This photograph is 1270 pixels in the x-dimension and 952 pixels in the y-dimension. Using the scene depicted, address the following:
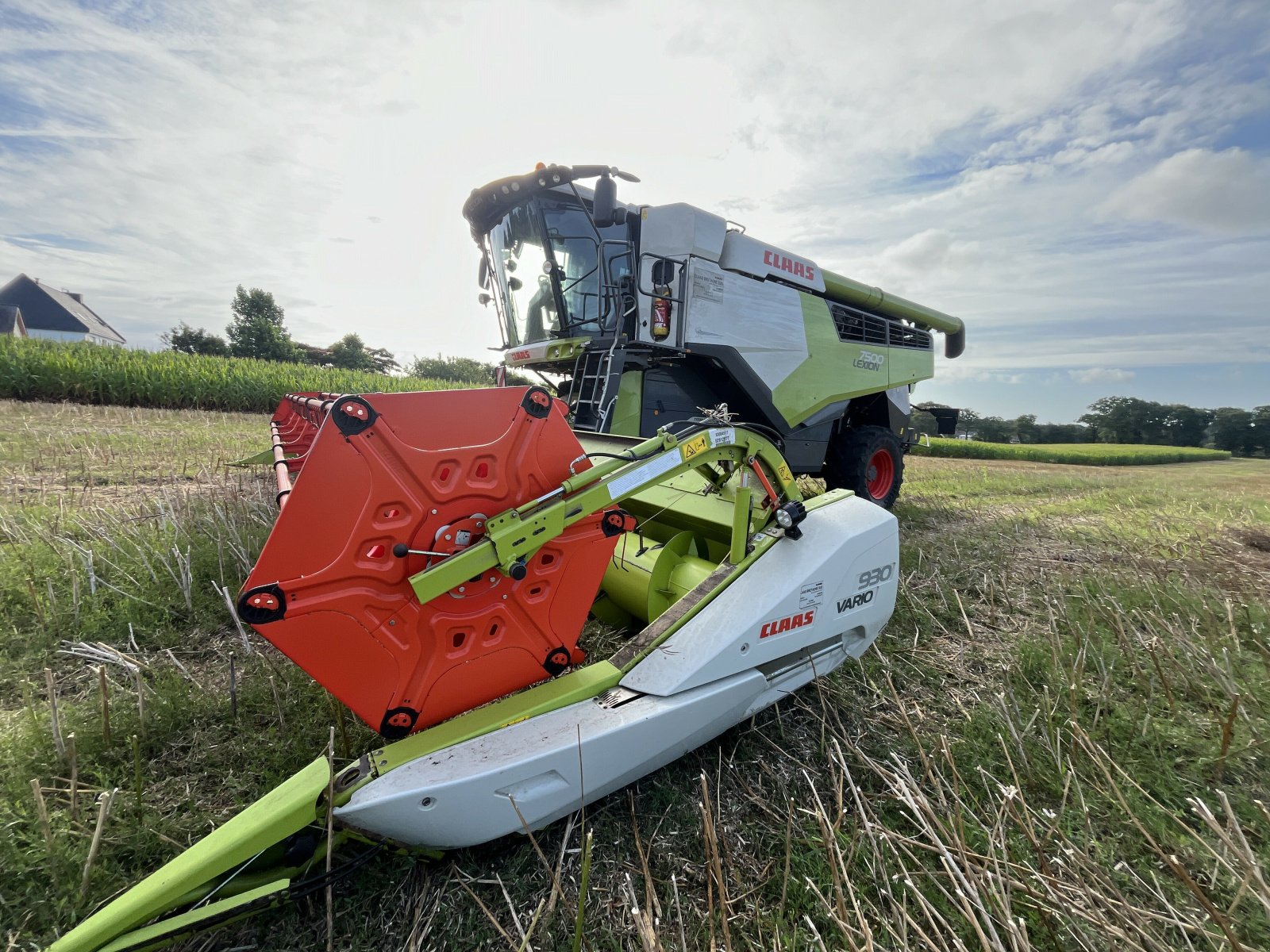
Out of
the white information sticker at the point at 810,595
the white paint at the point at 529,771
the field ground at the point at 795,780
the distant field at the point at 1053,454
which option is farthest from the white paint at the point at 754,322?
the distant field at the point at 1053,454

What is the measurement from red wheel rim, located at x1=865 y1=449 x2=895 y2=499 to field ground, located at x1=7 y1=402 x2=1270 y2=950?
2.59m

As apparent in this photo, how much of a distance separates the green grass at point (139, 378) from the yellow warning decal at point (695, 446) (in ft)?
31.4

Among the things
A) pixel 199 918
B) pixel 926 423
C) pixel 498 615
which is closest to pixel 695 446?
pixel 498 615

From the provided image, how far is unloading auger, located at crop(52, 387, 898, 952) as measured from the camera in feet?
4.29

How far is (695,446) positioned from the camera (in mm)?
2100

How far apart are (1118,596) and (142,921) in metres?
4.66

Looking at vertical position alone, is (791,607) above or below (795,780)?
above

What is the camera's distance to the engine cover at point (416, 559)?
1439mm

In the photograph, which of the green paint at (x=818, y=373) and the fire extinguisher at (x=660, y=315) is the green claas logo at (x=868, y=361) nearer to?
the green paint at (x=818, y=373)

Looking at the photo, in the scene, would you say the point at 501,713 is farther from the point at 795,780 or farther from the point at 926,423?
the point at 926,423

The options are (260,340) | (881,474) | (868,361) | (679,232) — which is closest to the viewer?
(679,232)

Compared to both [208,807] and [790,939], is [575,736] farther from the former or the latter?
[208,807]

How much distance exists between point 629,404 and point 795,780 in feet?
10.3

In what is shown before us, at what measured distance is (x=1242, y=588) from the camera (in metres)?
3.54
